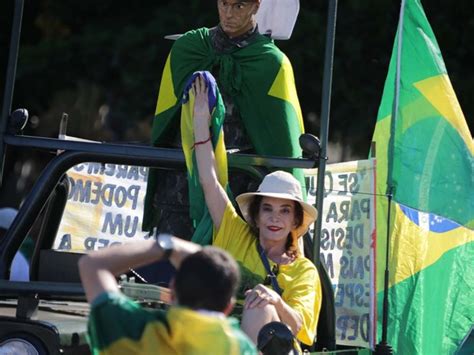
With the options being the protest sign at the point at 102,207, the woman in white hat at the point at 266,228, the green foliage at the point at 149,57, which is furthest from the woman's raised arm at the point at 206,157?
the green foliage at the point at 149,57

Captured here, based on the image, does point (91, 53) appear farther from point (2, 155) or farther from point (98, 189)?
point (2, 155)

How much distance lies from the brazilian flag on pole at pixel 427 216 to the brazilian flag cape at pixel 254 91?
60 centimetres

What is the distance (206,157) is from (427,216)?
1.56 meters

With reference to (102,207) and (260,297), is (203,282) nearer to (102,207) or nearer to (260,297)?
(260,297)

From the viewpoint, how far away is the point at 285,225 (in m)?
5.27

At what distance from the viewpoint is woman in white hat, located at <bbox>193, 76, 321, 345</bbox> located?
5.04 meters

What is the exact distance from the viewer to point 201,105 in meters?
5.26

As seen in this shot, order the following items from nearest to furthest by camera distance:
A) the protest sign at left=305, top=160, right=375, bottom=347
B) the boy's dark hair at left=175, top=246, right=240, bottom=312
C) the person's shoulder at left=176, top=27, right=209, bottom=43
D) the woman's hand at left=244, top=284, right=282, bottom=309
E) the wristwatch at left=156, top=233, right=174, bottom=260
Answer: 1. the boy's dark hair at left=175, top=246, right=240, bottom=312
2. the wristwatch at left=156, top=233, right=174, bottom=260
3. the woman's hand at left=244, top=284, right=282, bottom=309
4. the person's shoulder at left=176, top=27, right=209, bottom=43
5. the protest sign at left=305, top=160, right=375, bottom=347

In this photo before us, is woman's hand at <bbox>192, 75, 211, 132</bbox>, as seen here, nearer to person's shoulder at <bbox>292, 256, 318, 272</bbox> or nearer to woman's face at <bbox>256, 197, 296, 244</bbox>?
woman's face at <bbox>256, 197, 296, 244</bbox>

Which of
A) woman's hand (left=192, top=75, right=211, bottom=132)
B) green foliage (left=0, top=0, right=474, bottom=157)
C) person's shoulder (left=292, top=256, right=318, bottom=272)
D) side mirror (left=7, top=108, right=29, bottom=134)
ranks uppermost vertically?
green foliage (left=0, top=0, right=474, bottom=157)

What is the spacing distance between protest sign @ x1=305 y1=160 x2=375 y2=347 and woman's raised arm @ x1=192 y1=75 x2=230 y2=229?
115 cm

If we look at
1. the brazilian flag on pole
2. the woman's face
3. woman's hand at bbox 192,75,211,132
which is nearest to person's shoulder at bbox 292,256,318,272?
the woman's face

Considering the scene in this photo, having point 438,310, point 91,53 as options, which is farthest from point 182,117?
point 91,53

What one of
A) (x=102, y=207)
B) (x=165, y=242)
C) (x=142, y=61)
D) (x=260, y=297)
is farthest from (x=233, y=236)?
(x=142, y=61)
